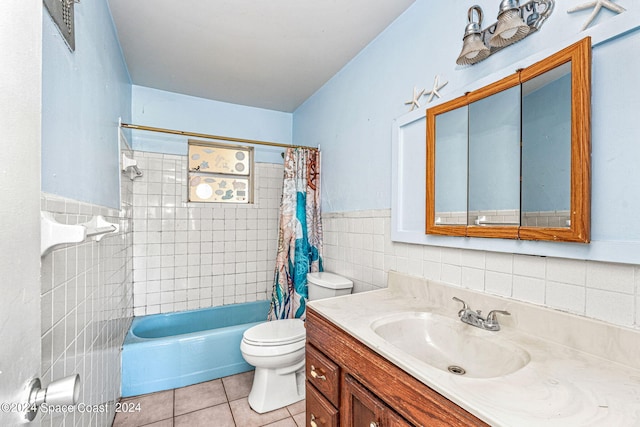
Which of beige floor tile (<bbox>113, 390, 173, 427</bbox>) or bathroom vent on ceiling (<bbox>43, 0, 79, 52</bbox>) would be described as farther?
beige floor tile (<bbox>113, 390, 173, 427</bbox>)

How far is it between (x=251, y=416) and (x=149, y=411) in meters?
0.66

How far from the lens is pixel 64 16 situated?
3.00 feet

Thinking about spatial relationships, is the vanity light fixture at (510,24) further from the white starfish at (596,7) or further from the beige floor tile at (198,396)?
the beige floor tile at (198,396)

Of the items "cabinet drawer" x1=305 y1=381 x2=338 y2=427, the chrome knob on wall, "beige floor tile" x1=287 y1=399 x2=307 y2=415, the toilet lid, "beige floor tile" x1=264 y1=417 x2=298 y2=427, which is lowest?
"beige floor tile" x1=287 y1=399 x2=307 y2=415

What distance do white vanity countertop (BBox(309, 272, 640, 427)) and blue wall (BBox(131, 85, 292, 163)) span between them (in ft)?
7.46

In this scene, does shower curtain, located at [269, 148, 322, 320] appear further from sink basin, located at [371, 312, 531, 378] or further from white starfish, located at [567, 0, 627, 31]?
white starfish, located at [567, 0, 627, 31]

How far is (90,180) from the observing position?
4.02 ft

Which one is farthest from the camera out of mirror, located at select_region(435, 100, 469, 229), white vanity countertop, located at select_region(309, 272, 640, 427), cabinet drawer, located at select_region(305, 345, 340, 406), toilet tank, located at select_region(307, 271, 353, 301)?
toilet tank, located at select_region(307, 271, 353, 301)

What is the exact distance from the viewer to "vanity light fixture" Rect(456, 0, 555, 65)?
1018 mm

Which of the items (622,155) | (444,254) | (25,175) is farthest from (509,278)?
(25,175)

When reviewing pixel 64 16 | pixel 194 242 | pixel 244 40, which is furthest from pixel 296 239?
pixel 64 16

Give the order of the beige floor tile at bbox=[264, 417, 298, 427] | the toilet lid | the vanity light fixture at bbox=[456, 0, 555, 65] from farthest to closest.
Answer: the toilet lid
the beige floor tile at bbox=[264, 417, 298, 427]
the vanity light fixture at bbox=[456, 0, 555, 65]

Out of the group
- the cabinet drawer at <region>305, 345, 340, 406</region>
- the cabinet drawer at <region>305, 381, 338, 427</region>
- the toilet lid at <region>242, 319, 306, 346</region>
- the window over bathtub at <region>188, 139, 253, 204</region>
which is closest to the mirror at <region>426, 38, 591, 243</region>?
the cabinet drawer at <region>305, 345, 340, 406</region>

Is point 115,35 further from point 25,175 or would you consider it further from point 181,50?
point 25,175
